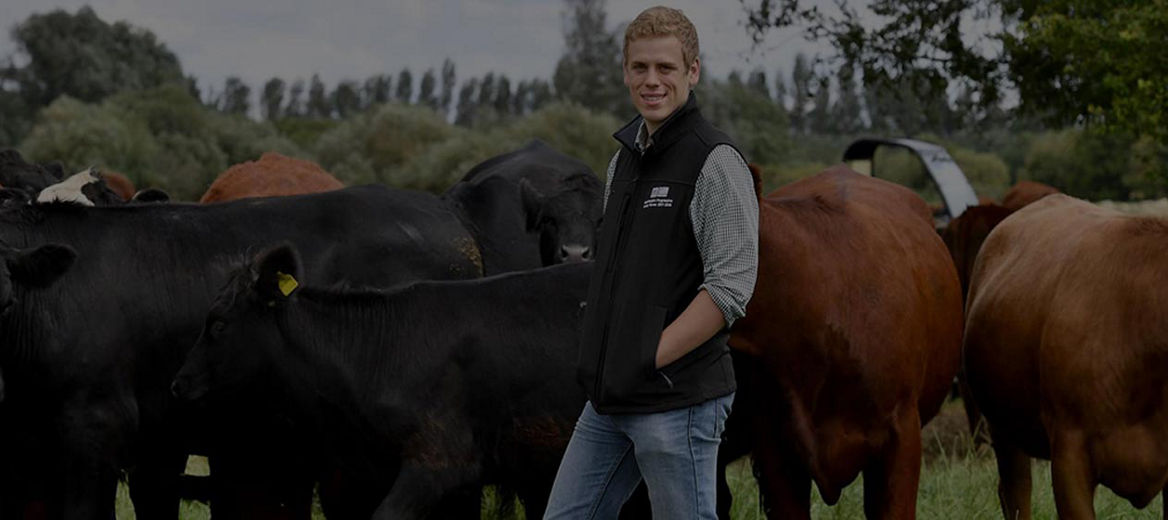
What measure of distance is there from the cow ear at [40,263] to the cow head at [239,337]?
74 centimetres

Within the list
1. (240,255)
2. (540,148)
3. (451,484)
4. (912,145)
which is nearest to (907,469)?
(451,484)

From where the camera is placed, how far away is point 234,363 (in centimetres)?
620

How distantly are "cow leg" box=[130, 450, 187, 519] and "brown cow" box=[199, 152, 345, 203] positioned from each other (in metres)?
3.82

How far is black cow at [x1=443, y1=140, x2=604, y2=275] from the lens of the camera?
974 cm

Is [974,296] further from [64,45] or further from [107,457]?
[64,45]

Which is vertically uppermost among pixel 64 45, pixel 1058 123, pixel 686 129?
pixel 686 129

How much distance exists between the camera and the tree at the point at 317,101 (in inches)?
4751

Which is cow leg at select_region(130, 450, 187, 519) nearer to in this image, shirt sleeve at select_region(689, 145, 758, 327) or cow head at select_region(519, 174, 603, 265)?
cow head at select_region(519, 174, 603, 265)

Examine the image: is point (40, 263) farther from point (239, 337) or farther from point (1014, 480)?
point (1014, 480)

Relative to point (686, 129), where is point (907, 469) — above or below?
below

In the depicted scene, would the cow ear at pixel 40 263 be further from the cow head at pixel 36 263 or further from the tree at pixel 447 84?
the tree at pixel 447 84

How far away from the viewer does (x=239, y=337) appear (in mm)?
6203

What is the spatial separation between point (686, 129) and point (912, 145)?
13627 mm

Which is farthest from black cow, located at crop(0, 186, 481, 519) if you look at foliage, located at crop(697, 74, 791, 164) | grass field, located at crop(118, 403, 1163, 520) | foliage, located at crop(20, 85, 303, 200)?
foliage, located at crop(697, 74, 791, 164)
